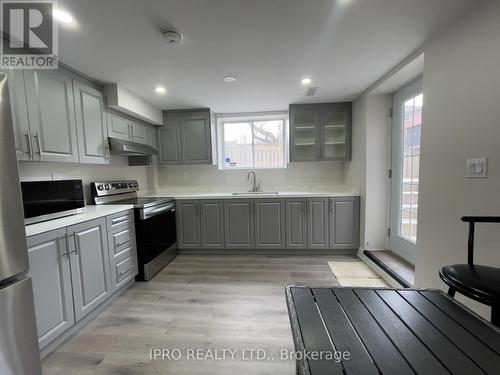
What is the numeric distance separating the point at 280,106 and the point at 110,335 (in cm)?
348

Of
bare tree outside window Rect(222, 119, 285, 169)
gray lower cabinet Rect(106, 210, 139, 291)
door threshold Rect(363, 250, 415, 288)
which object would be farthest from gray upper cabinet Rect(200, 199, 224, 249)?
door threshold Rect(363, 250, 415, 288)

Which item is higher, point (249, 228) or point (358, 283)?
point (249, 228)

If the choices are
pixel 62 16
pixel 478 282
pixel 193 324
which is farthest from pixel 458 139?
pixel 62 16

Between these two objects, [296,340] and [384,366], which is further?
[296,340]

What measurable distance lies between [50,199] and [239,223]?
219 centimetres

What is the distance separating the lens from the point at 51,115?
6.20 feet

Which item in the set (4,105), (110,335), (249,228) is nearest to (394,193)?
(249,228)

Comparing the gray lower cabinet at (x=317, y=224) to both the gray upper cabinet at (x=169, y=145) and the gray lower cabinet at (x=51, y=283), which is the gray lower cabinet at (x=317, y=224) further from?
the gray lower cabinet at (x=51, y=283)

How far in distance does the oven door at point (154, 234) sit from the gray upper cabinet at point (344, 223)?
238 cm

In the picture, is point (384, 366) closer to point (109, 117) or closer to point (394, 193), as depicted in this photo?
point (394, 193)

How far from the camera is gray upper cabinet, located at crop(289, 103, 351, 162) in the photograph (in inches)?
134

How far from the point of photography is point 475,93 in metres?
1.40

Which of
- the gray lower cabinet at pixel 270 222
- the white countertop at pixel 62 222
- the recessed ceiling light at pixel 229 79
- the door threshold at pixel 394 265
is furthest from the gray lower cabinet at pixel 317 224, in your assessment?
the white countertop at pixel 62 222

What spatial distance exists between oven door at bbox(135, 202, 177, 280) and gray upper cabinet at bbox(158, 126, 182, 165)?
855 millimetres
